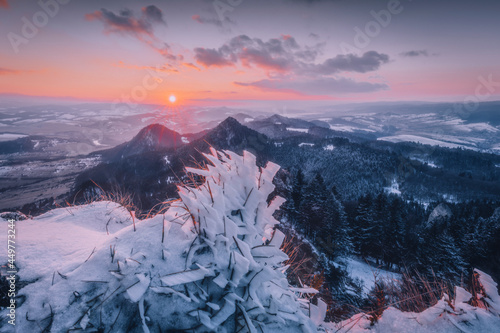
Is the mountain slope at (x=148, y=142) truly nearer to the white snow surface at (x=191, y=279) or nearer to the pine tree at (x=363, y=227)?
the pine tree at (x=363, y=227)

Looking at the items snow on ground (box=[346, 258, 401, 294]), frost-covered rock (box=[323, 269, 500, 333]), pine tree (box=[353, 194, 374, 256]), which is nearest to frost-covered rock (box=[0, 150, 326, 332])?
frost-covered rock (box=[323, 269, 500, 333])

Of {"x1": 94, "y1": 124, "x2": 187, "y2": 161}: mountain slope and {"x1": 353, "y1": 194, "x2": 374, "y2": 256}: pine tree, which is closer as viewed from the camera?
{"x1": 353, "y1": 194, "x2": 374, "y2": 256}: pine tree

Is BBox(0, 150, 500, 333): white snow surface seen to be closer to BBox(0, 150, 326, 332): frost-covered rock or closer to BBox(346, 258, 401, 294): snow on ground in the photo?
BBox(0, 150, 326, 332): frost-covered rock

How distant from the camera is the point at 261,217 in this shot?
9.24ft

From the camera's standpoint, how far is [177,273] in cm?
202

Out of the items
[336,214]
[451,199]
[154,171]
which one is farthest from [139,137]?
[451,199]

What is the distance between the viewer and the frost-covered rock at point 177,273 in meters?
1.78

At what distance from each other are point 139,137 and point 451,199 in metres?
237

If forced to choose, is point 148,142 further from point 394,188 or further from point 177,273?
point 177,273

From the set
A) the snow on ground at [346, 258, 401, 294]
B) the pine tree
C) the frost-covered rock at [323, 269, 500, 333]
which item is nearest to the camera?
the frost-covered rock at [323, 269, 500, 333]

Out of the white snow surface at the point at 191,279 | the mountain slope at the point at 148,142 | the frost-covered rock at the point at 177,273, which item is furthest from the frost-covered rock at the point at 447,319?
the mountain slope at the point at 148,142

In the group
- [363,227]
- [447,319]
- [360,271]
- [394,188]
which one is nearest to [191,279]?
[447,319]

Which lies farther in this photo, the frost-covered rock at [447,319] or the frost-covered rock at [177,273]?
the frost-covered rock at [447,319]

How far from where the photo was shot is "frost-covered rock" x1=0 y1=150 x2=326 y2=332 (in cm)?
178
